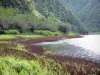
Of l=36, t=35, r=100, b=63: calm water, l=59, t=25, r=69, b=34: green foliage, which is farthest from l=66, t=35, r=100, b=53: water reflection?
l=59, t=25, r=69, b=34: green foliage

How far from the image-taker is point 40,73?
82.7 feet

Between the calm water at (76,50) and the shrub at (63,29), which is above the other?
the calm water at (76,50)

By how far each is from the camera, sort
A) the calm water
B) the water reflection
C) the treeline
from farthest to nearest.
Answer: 1. the treeline
2. the water reflection
3. the calm water

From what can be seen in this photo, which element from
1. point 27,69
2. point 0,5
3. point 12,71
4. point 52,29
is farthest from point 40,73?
point 0,5

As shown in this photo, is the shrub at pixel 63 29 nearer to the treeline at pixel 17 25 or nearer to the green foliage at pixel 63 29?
the green foliage at pixel 63 29

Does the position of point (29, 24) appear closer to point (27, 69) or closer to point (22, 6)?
point (22, 6)

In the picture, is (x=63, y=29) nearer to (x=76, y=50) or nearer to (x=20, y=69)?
(x=76, y=50)

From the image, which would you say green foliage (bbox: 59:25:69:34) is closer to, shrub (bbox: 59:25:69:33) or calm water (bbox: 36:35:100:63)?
shrub (bbox: 59:25:69:33)

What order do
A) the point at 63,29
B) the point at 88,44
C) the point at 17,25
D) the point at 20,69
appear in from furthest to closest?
the point at 63,29 < the point at 17,25 < the point at 88,44 < the point at 20,69

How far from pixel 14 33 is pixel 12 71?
98.3 metres

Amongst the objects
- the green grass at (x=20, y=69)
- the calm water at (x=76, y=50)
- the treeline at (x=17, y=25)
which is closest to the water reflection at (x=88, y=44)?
the calm water at (x=76, y=50)

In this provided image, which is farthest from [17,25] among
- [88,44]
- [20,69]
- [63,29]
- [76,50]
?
[20,69]

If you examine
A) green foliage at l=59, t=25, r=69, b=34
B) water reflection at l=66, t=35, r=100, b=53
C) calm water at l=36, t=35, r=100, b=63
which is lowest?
green foliage at l=59, t=25, r=69, b=34

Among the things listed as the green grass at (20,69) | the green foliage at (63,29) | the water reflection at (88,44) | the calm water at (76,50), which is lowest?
the green foliage at (63,29)
